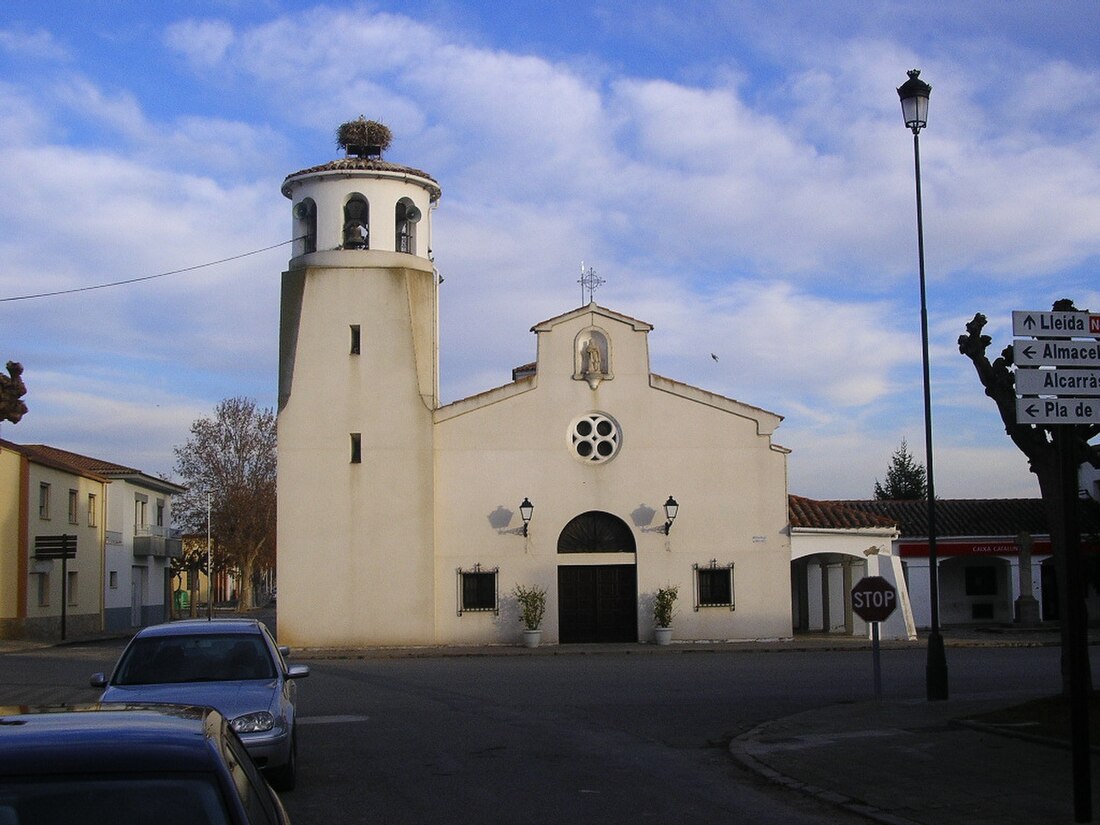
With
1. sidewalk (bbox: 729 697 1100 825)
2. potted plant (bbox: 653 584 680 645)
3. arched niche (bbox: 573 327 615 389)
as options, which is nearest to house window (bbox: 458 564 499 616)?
potted plant (bbox: 653 584 680 645)

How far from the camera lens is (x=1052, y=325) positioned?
31.7 ft

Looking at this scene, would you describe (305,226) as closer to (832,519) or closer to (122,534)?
(832,519)

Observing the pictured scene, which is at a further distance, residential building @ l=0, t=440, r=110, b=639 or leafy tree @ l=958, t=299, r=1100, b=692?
residential building @ l=0, t=440, r=110, b=639

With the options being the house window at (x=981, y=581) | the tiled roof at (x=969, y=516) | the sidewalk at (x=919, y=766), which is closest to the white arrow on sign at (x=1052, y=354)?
the sidewalk at (x=919, y=766)

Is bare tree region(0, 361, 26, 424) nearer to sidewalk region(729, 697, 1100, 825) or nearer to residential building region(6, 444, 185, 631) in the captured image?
residential building region(6, 444, 185, 631)

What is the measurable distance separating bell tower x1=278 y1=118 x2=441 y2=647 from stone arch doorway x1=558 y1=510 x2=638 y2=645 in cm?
392

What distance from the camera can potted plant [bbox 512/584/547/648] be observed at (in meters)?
34.0

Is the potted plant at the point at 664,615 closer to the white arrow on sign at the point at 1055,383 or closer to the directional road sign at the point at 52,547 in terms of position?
the directional road sign at the point at 52,547

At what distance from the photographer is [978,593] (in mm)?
48031

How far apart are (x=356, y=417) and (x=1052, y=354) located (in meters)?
27.3

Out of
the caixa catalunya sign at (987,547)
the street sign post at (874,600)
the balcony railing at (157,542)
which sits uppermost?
the balcony railing at (157,542)

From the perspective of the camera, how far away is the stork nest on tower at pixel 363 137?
3691 cm

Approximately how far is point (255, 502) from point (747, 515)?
38480 mm

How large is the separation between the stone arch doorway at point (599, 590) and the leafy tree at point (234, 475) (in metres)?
35.1
